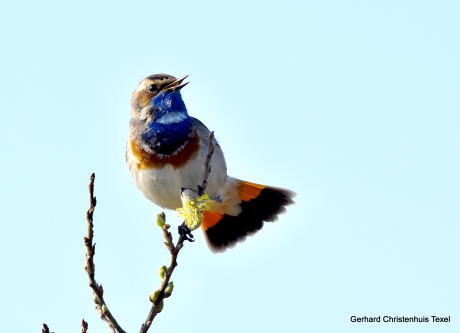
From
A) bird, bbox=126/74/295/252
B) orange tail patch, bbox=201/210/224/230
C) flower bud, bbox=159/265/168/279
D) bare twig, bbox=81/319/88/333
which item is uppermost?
bird, bbox=126/74/295/252

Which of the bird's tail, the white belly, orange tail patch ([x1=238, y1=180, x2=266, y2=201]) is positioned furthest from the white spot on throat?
the bird's tail

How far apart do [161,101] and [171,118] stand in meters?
0.38

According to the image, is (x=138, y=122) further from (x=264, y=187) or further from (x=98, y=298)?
(x=98, y=298)

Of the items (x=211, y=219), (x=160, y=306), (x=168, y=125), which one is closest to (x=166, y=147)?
(x=168, y=125)

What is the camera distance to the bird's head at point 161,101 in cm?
1004

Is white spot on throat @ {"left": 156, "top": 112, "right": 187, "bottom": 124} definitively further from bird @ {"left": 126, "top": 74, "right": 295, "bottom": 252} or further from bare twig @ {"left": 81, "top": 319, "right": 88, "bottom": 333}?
bare twig @ {"left": 81, "top": 319, "right": 88, "bottom": 333}

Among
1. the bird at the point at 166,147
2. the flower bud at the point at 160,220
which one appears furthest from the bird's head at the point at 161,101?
the flower bud at the point at 160,220

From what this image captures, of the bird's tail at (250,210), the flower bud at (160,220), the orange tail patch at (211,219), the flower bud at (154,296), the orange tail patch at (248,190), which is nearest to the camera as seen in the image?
the flower bud at (154,296)

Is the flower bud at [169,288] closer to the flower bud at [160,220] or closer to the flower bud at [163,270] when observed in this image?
the flower bud at [163,270]

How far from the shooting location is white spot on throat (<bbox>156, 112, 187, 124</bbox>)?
9.97m

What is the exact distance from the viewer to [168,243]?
4996 mm

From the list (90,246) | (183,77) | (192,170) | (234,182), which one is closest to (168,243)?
(90,246)

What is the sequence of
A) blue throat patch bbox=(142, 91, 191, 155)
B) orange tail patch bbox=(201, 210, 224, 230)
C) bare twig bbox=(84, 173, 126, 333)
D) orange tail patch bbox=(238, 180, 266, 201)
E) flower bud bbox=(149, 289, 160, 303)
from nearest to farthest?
1. bare twig bbox=(84, 173, 126, 333)
2. flower bud bbox=(149, 289, 160, 303)
3. blue throat patch bbox=(142, 91, 191, 155)
4. orange tail patch bbox=(238, 180, 266, 201)
5. orange tail patch bbox=(201, 210, 224, 230)

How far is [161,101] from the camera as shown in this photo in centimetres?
1020
